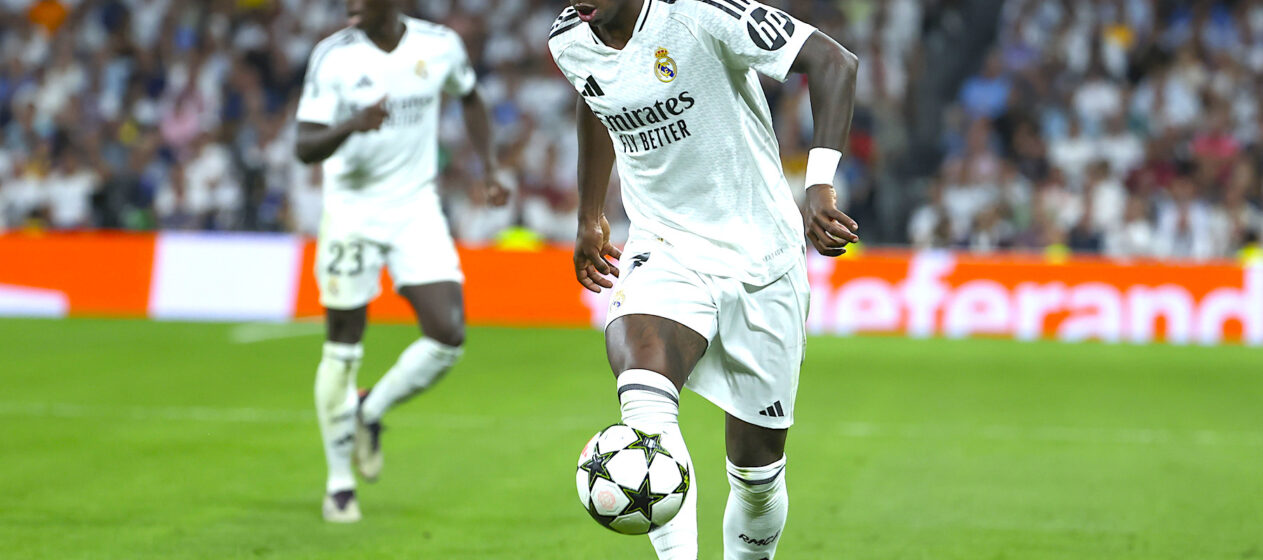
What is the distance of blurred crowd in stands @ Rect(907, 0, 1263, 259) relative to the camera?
57.5ft

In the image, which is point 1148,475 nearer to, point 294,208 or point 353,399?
point 353,399

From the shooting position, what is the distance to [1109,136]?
19.1 m

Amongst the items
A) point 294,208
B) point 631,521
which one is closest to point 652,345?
point 631,521

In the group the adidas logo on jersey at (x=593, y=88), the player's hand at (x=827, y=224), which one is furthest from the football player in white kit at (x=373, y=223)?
the player's hand at (x=827, y=224)

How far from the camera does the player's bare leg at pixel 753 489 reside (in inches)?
181

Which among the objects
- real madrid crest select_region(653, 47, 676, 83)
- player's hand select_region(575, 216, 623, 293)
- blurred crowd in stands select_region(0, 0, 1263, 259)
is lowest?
blurred crowd in stands select_region(0, 0, 1263, 259)

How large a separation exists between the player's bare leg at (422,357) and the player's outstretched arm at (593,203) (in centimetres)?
201

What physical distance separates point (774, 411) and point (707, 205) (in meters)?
0.67

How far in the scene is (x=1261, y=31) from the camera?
20016 mm

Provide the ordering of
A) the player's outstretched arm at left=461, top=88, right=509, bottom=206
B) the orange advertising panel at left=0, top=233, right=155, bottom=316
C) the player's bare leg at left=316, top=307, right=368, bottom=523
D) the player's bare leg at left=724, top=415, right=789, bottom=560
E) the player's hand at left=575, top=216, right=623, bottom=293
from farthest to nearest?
the orange advertising panel at left=0, top=233, right=155, bottom=316 < the player's outstretched arm at left=461, top=88, right=509, bottom=206 < the player's bare leg at left=316, top=307, right=368, bottom=523 < the player's hand at left=575, top=216, right=623, bottom=293 < the player's bare leg at left=724, top=415, right=789, bottom=560

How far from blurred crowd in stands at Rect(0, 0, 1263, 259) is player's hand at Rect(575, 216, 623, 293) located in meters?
13.1

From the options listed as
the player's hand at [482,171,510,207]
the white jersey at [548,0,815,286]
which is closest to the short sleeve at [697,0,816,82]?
the white jersey at [548,0,815,286]

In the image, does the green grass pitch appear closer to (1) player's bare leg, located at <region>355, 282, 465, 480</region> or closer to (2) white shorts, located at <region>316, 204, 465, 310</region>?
(1) player's bare leg, located at <region>355, 282, 465, 480</region>

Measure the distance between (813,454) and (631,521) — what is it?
4841 millimetres
